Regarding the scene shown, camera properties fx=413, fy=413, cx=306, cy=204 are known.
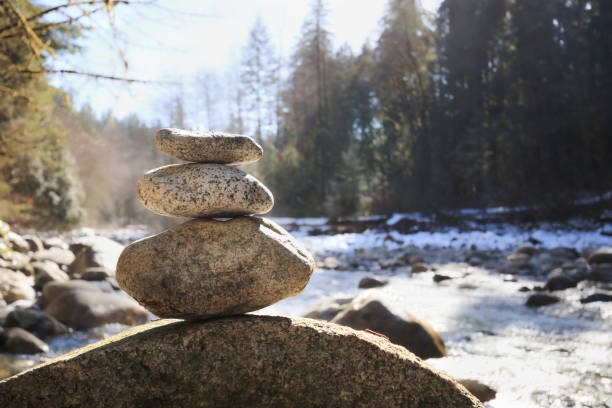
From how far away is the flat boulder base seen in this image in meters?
2.14

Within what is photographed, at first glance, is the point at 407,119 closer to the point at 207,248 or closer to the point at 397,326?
the point at 397,326

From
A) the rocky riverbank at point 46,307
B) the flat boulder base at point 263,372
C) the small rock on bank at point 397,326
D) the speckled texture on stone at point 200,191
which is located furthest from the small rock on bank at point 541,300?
the rocky riverbank at point 46,307

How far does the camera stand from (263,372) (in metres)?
2.21

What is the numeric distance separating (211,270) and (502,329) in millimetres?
4376

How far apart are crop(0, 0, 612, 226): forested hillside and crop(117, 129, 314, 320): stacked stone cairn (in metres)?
1.19

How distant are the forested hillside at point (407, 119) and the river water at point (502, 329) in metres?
3.85

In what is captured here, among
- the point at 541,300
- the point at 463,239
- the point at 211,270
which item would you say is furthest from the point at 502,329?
the point at 463,239

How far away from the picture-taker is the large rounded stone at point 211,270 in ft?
7.64

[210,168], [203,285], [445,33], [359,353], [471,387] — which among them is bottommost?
[471,387]

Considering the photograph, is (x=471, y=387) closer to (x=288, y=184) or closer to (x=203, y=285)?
(x=203, y=285)

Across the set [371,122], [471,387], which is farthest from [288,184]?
[471,387]

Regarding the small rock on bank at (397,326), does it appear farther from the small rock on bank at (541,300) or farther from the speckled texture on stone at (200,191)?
the small rock on bank at (541,300)

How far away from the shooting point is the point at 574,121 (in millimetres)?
14195

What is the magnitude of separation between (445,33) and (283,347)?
21386 mm
